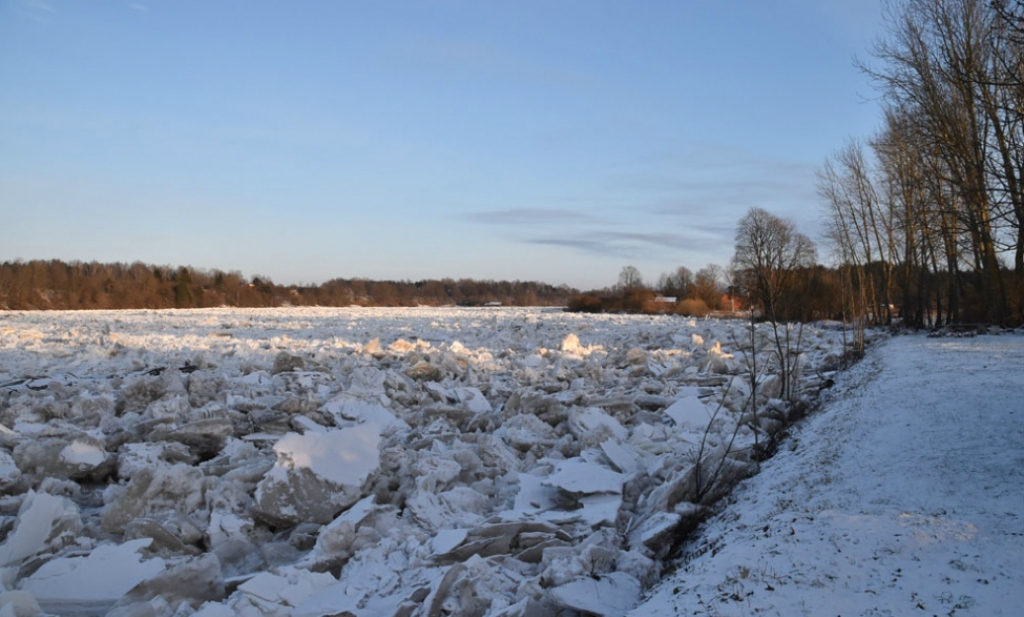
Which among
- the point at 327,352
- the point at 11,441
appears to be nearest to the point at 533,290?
the point at 327,352

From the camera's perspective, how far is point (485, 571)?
3328mm

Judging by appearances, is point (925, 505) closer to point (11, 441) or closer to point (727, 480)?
point (727, 480)

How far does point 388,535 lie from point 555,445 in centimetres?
237

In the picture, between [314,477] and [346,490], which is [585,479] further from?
[314,477]

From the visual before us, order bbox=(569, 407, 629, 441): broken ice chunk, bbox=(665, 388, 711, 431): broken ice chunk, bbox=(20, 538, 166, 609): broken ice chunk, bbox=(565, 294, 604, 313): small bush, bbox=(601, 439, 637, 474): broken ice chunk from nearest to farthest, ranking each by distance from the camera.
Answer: bbox=(20, 538, 166, 609): broken ice chunk, bbox=(601, 439, 637, 474): broken ice chunk, bbox=(569, 407, 629, 441): broken ice chunk, bbox=(665, 388, 711, 431): broken ice chunk, bbox=(565, 294, 604, 313): small bush

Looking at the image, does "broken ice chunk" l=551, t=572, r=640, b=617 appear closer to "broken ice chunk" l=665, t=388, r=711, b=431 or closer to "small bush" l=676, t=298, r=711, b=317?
"broken ice chunk" l=665, t=388, r=711, b=431

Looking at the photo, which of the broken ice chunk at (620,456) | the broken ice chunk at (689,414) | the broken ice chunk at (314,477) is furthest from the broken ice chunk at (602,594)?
the broken ice chunk at (689,414)

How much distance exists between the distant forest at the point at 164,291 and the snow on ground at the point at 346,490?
140ft

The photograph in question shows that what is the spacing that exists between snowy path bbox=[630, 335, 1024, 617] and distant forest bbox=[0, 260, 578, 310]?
1886 inches

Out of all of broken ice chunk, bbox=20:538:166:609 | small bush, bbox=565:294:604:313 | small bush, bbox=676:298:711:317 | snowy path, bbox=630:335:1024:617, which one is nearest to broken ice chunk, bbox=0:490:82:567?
broken ice chunk, bbox=20:538:166:609

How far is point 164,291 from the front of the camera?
168 feet

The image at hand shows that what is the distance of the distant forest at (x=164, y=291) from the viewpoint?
45.8 meters

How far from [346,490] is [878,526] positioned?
3393 mm

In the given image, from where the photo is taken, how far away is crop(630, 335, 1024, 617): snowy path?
251cm
